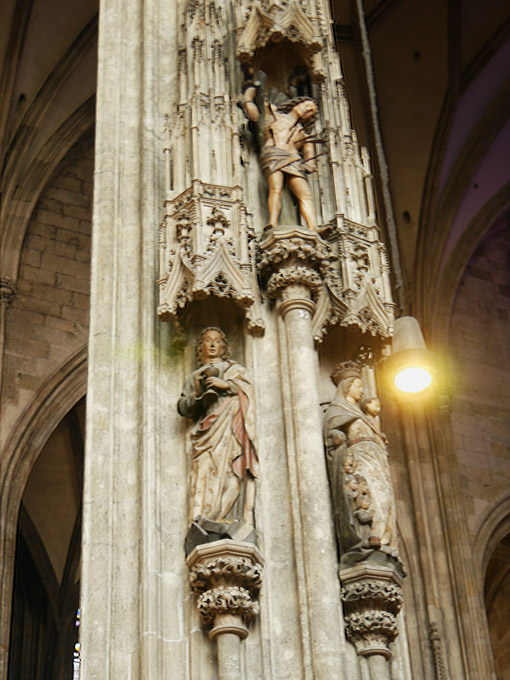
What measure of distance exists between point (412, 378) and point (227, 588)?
3.20m

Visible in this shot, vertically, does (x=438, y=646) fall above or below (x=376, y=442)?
above

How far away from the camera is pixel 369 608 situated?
6.21 metres

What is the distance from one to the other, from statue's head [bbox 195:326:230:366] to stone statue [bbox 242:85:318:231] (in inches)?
31.4

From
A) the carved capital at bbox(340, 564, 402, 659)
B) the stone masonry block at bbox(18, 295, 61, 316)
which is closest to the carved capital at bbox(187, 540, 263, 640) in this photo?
the carved capital at bbox(340, 564, 402, 659)

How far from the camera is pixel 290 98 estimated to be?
845 centimetres

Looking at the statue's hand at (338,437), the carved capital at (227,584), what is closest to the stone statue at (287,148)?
the statue's hand at (338,437)

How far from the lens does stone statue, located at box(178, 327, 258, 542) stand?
6.43 meters

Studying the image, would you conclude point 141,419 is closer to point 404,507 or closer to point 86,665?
point 86,665

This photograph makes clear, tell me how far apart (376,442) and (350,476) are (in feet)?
1.14

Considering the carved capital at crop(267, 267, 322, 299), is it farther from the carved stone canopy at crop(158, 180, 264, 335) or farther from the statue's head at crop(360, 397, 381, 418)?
the statue's head at crop(360, 397, 381, 418)

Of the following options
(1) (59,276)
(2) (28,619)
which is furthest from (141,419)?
(2) (28,619)

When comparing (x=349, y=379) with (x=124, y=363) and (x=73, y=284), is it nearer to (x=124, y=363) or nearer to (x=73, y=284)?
(x=124, y=363)

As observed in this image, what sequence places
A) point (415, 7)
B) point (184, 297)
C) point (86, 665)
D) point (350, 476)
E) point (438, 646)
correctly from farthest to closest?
point (415, 7)
point (438, 646)
point (184, 297)
point (350, 476)
point (86, 665)

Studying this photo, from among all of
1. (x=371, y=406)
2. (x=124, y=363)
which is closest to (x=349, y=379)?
(x=371, y=406)
